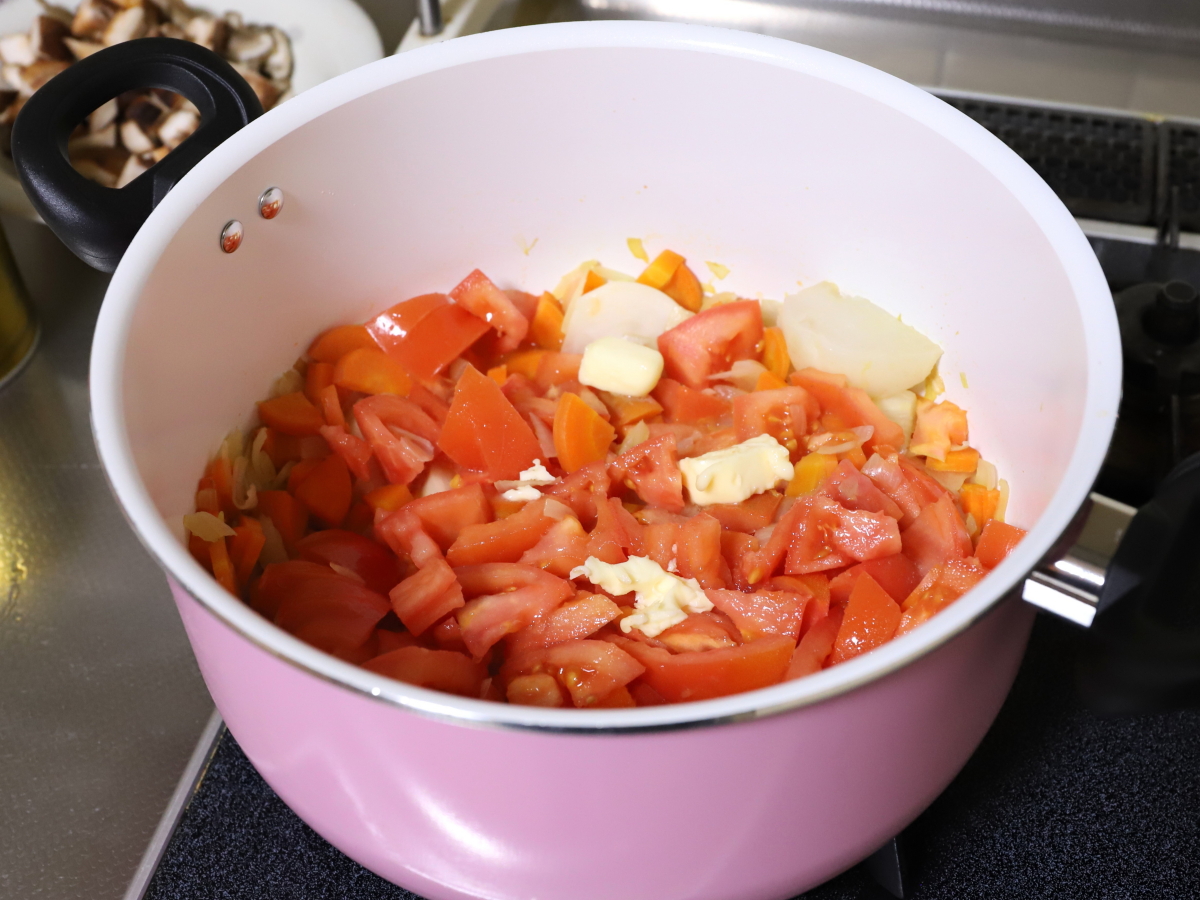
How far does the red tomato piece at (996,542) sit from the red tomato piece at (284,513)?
1.76 ft

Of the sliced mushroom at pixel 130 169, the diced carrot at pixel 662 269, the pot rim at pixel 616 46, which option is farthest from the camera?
the sliced mushroom at pixel 130 169

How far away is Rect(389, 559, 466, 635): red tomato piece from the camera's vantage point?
80 centimetres

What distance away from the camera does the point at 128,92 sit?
122 cm

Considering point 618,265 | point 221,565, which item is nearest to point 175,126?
point 618,265

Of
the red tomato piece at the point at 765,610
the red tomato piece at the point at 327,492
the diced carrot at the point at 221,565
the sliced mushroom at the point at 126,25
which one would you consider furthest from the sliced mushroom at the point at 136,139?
the red tomato piece at the point at 765,610

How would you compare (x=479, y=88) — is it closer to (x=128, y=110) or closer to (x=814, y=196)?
(x=814, y=196)

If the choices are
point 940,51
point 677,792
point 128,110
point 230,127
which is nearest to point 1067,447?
point 677,792

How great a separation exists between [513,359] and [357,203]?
21cm

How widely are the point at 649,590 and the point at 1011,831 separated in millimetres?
359

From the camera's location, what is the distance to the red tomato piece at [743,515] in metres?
0.89

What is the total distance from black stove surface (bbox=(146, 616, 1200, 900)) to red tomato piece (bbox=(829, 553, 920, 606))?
0.20m

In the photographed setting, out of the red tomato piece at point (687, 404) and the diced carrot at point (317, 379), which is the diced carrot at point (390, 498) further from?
the red tomato piece at point (687, 404)

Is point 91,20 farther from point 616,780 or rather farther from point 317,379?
point 616,780

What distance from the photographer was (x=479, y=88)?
0.92 m
